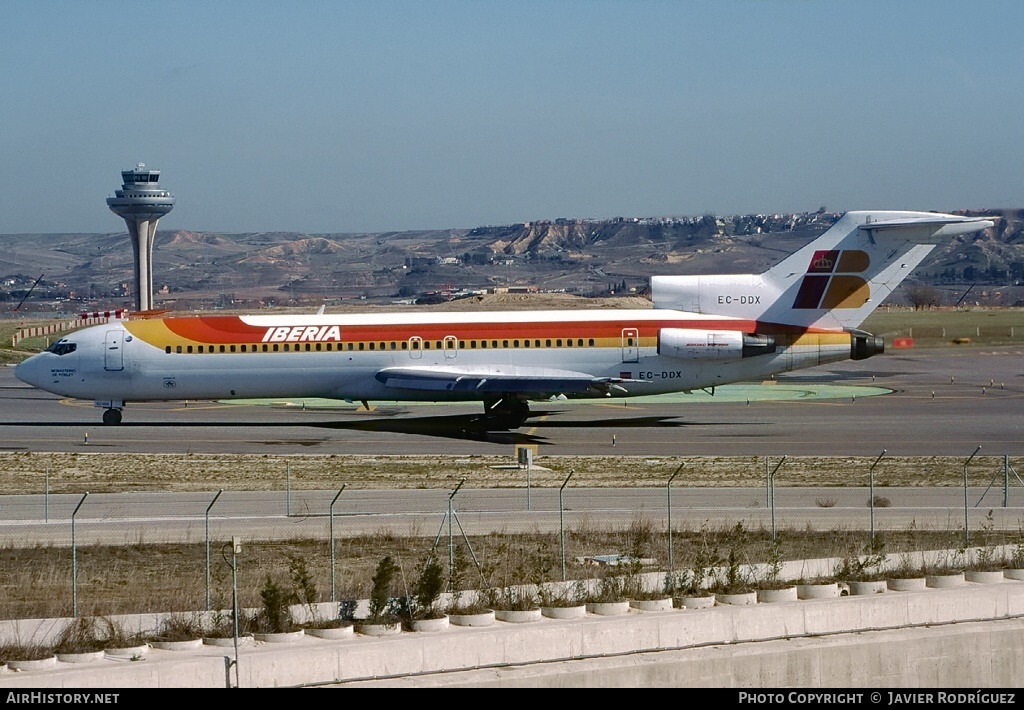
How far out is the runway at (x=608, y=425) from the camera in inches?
1614

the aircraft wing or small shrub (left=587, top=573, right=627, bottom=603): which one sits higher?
the aircraft wing

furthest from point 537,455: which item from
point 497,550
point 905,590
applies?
point 905,590

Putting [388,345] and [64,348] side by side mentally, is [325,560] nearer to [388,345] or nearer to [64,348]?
[388,345]

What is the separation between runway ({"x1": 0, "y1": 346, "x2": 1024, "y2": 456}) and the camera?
41.0 m

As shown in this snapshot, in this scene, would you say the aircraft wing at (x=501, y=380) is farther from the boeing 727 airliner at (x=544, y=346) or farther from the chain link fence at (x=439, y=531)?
the chain link fence at (x=439, y=531)

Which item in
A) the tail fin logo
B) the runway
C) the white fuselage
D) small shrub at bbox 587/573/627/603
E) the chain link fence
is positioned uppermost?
the tail fin logo

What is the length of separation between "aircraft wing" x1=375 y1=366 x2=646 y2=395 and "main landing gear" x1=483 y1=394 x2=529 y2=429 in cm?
94

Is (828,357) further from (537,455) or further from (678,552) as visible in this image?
(678,552)

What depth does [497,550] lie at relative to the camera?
84.1ft

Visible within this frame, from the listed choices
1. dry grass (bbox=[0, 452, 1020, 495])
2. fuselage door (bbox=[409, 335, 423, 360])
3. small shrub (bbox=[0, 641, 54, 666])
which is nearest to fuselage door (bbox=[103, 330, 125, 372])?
dry grass (bbox=[0, 452, 1020, 495])

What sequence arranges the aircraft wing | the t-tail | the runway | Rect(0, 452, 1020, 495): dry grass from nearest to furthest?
1. Rect(0, 452, 1020, 495): dry grass
2. the runway
3. the aircraft wing
4. the t-tail

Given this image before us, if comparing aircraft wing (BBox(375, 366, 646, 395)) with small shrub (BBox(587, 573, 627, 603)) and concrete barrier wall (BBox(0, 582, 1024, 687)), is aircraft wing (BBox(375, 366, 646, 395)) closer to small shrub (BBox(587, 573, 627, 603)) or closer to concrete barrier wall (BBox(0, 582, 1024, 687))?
small shrub (BBox(587, 573, 627, 603))

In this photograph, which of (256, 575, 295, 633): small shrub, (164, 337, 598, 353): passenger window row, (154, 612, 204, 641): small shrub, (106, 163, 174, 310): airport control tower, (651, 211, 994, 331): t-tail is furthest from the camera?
(106, 163, 174, 310): airport control tower
